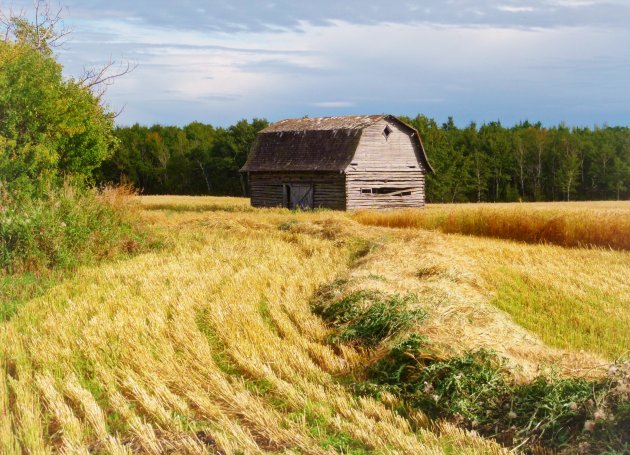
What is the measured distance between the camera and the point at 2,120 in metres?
21.4

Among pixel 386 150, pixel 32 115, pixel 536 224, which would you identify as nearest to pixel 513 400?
pixel 536 224

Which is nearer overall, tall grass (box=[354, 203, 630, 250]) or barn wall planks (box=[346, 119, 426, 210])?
tall grass (box=[354, 203, 630, 250])

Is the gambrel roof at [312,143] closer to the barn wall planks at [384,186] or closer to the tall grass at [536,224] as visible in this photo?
the barn wall planks at [384,186]

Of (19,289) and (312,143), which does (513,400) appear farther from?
(312,143)

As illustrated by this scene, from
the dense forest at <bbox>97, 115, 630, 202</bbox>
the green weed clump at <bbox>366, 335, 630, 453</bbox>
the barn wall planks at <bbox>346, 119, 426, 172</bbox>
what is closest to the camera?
the green weed clump at <bbox>366, 335, 630, 453</bbox>

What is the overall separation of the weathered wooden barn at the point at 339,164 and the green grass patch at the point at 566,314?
2325 cm

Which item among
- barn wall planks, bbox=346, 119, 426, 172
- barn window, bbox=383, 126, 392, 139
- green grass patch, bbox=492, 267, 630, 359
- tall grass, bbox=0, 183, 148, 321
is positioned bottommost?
green grass patch, bbox=492, 267, 630, 359

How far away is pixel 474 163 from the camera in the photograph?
243 ft

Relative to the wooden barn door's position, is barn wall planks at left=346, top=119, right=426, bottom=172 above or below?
above

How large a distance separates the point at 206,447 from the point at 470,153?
7178 centimetres

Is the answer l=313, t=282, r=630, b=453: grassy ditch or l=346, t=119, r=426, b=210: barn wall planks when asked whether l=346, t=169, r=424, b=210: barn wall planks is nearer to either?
l=346, t=119, r=426, b=210: barn wall planks

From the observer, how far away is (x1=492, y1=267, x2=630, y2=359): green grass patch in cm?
1084

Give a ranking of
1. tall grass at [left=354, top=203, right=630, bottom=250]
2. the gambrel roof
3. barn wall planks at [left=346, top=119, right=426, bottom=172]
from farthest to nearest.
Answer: barn wall planks at [left=346, top=119, right=426, bottom=172] → the gambrel roof → tall grass at [left=354, top=203, right=630, bottom=250]

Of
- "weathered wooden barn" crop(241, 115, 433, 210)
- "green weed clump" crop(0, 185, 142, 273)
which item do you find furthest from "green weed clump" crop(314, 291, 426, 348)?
"weathered wooden barn" crop(241, 115, 433, 210)
